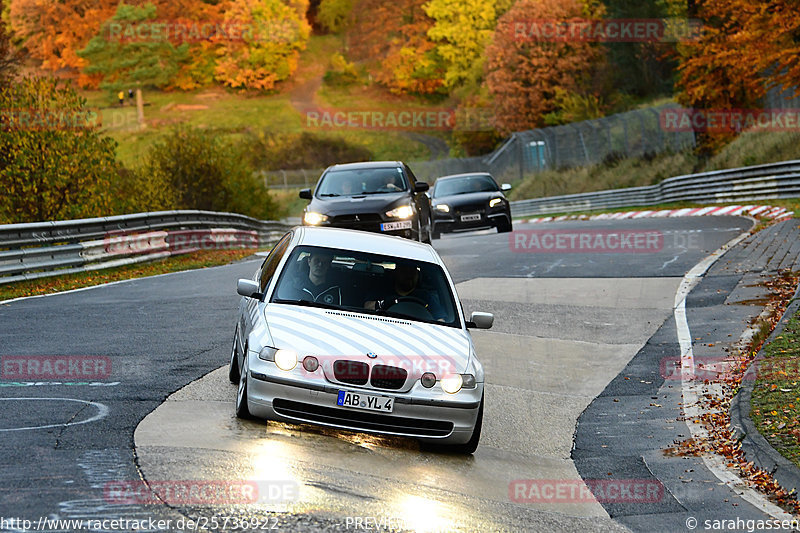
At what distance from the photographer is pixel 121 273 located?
22.3 m

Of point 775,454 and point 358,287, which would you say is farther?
point 358,287

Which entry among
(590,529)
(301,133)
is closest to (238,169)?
(590,529)

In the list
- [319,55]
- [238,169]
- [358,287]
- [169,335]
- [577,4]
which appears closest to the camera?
[358,287]

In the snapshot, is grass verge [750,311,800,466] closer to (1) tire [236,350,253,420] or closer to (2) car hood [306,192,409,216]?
(1) tire [236,350,253,420]

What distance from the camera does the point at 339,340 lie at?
820cm

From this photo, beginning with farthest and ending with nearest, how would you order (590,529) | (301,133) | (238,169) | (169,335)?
(301,133) → (238,169) → (169,335) → (590,529)

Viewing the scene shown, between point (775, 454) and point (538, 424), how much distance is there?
2.61 metres

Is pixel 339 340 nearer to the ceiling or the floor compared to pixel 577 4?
nearer to the floor

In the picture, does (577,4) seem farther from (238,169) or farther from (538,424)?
(538,424)

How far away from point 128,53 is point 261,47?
14.0m
